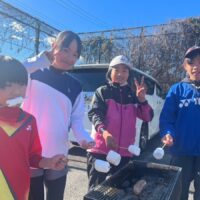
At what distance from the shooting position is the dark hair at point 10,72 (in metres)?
1.84

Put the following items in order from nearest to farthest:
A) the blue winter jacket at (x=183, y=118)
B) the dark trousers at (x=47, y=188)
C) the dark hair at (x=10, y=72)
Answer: the dark hair at (x=10, y=72) < the dark trousers at (x=47, y=188) < the blue winter jacket at (x=183, y=118)

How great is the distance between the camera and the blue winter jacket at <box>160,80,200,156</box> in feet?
9.77

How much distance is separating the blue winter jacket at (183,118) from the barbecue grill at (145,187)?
29cm

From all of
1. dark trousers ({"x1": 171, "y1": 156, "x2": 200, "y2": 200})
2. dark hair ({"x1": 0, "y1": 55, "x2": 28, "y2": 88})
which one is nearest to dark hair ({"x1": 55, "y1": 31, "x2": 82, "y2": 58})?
dark hair ({"x1": 0, "y1": 55, "x2": 28, "y2": 88})

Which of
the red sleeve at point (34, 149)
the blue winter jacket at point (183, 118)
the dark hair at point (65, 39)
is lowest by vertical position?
the red sleeve at point (34, 149)

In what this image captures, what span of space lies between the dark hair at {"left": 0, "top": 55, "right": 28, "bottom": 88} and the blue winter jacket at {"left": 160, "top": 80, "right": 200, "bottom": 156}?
1.60 m

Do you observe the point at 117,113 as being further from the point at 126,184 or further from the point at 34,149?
the point at 34,149

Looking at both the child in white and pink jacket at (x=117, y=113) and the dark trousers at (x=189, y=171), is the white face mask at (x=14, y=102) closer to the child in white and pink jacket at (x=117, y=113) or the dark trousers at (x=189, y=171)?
the child in white and pink jacket at (x=117, y=113)

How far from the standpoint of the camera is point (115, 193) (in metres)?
2.32

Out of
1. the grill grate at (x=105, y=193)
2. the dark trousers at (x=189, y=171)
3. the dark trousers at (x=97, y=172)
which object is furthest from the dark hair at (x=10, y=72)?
the dark trousers at (x=189, y=171)

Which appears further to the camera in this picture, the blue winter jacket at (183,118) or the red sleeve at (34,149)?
the blue winter jacket at (183,118)

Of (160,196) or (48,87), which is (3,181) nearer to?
(48,87)

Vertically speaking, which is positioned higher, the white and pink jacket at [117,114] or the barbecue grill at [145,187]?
the white and pink jacket at [117,114]

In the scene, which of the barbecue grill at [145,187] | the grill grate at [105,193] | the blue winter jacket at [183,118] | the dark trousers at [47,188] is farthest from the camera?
the blue winter jacket at [183,118]
